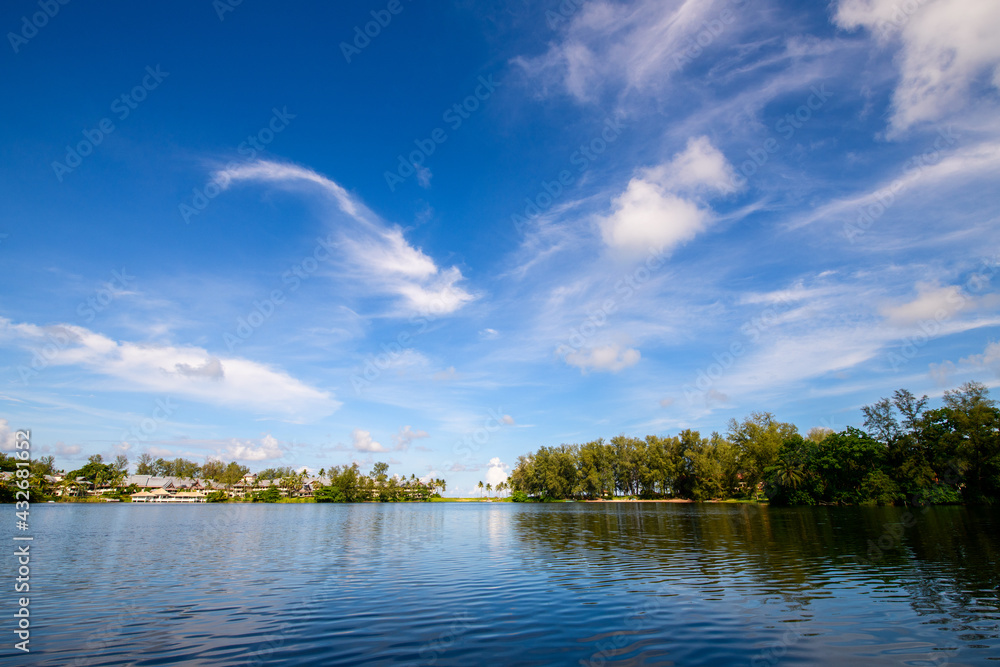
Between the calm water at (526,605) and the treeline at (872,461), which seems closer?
the calm water at (526,605)

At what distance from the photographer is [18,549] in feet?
124

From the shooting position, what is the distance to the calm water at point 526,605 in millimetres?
14461

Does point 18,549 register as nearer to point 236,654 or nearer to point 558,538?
point 236,654

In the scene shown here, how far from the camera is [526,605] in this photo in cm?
2062

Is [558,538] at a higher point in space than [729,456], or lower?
lower

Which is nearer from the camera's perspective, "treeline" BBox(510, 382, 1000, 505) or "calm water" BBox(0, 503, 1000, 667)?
"calm water" BBox(0, 503, 1000, 667)

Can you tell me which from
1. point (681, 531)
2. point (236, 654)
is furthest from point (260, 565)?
point (681, 531)

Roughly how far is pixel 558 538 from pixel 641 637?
3490 centimetres

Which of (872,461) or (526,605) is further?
(872,461)

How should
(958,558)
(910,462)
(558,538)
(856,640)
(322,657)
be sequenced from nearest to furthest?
1. (322,657)
2. (856,640)
3. (958,558)
4. (558,538)
5. (910,462)

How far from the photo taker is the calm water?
1446cm

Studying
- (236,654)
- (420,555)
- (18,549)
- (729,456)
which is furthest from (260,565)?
(729,456)

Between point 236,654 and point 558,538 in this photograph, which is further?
point 558,538

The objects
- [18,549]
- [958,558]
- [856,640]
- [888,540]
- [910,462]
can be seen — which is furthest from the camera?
[910,462]
